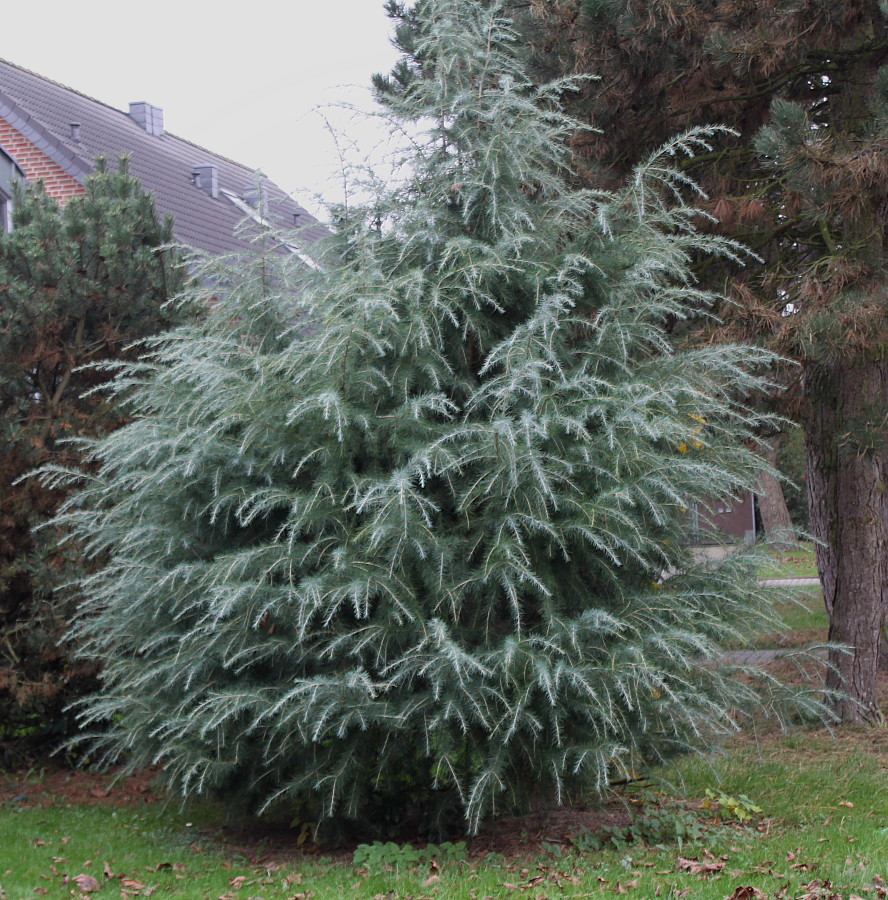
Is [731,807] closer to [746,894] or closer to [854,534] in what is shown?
[746,894]

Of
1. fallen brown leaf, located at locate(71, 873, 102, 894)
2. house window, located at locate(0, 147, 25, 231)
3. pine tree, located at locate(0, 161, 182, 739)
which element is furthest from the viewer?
house window, located at locate(0, 147, 25, 231)

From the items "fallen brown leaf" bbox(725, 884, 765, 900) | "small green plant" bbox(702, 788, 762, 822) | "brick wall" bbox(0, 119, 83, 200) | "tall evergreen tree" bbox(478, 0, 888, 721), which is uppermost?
"brick wall" bbox(0, 119, 83, 200)

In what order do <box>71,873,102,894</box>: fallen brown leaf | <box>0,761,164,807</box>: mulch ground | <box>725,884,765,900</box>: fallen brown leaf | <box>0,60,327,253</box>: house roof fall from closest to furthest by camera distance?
<box>725,884,765,900</box>: fallen brown leaf → <box>71,873,102,894</box>: fallen brown leaf → <box>0,761,164,807</box>: mulch ground → <box>0,60,327,253</box>: house roof

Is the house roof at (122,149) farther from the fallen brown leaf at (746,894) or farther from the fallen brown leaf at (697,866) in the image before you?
the fallen brown leaf at (746,894)

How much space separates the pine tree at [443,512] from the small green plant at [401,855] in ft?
0.72

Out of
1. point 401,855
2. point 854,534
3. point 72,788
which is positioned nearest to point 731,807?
point 401,855

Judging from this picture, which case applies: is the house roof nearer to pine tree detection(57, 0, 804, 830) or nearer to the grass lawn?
pine tree detection(57, 0, 804, 830)

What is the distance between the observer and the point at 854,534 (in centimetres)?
789

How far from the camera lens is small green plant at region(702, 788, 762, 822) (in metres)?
5.75

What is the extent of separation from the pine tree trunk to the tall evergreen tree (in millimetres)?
11

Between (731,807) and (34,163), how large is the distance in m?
14.5

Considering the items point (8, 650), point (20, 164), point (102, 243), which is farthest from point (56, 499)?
point (20, 164)

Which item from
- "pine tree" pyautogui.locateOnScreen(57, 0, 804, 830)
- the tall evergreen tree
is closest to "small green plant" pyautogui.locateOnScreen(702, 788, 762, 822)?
"pine tree" pyautogui.locateOnScreen(57, 0, 804, 830)

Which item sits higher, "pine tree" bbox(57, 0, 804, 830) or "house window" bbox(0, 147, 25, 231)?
"house window" bbox(0, 147, 25, 231)
